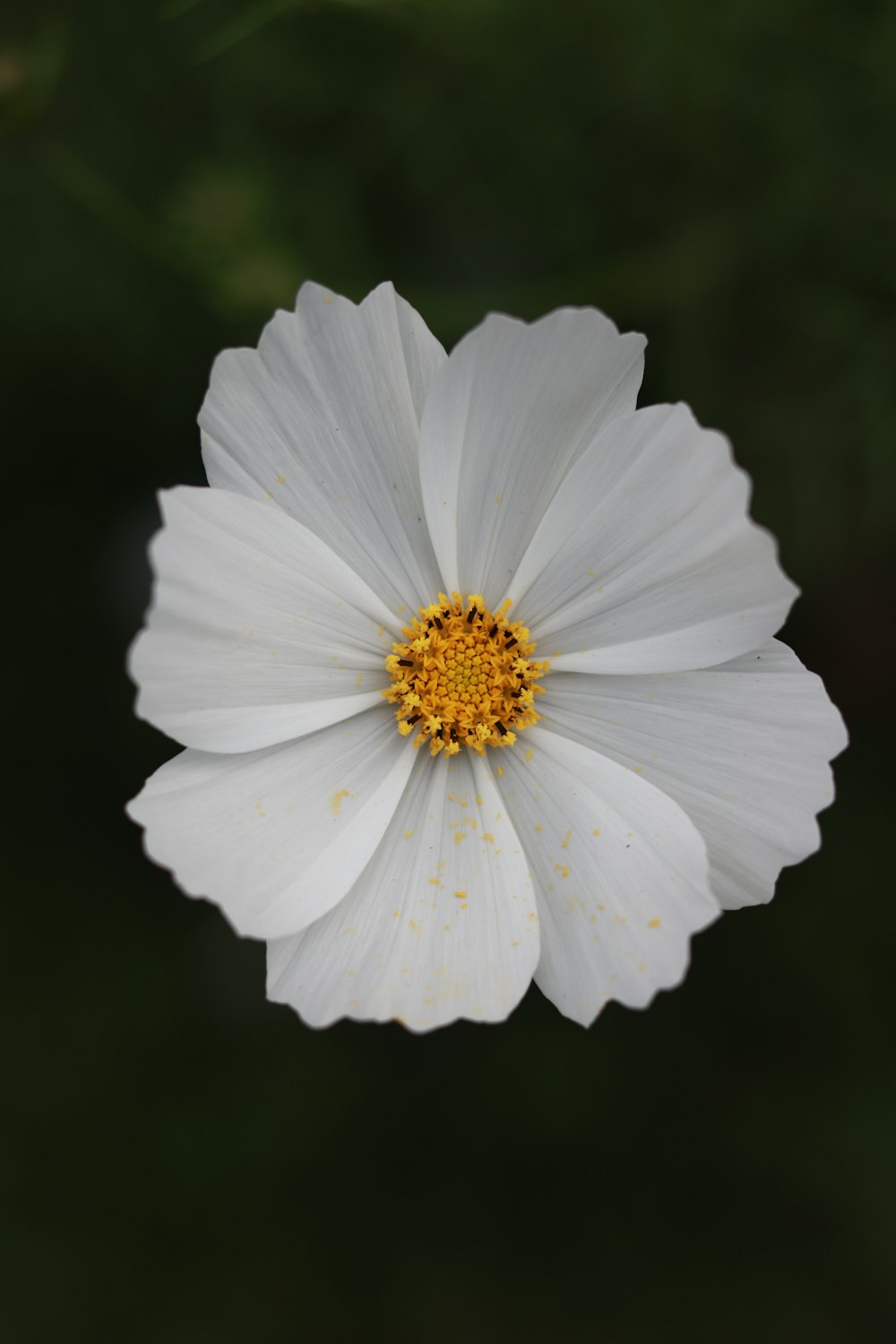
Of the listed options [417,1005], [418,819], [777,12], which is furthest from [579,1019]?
[777,12]

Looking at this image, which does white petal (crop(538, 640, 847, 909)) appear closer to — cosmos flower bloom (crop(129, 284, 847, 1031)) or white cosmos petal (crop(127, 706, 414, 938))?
cosmos flower bloom (crop(129, 284, 847, 1031))

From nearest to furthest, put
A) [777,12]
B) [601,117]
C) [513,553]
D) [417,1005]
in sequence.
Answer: [417,1005], [513,553], [777,12], [601,117]

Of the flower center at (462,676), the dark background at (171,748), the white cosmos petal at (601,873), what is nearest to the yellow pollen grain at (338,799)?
the flower center at (462,676)

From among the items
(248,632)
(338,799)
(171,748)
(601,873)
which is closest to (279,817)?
(338,799)

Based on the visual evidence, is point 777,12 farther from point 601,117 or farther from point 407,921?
point 407,921

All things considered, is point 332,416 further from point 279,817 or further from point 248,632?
point 279,817
